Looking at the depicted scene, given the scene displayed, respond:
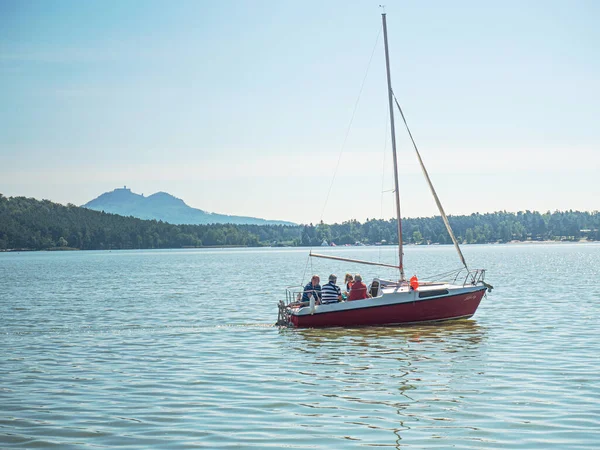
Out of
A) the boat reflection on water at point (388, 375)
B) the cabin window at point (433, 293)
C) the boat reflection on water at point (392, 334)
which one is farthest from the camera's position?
the cabin window at point (433, 293)

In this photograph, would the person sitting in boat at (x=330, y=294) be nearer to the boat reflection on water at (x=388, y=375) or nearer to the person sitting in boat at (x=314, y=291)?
the person sitting in boat at (x=314, y=291)

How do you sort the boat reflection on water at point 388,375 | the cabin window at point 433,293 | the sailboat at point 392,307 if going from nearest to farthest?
the boat reflection on water at point 388,375 → the sailboat at point 392,307 → the cabin window at point 433,293

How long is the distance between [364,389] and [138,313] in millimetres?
23008

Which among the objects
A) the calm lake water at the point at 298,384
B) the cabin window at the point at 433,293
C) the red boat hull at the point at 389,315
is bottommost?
the calm lake water at the point at 298,384

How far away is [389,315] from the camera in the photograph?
28.6 meters

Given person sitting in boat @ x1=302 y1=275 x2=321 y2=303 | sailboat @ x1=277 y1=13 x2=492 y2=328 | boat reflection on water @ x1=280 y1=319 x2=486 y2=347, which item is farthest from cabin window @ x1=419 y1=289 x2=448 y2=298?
person sitting in boat @ x1=302 y1=275 x2=321 y2=303

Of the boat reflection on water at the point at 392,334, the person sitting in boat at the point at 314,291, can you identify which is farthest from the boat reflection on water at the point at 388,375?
the person sitting in boat at the point at 314,291

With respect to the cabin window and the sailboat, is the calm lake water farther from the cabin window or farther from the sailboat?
the cabin window

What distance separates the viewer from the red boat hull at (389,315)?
2833 cm

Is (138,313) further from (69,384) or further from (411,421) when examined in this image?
(411,421)

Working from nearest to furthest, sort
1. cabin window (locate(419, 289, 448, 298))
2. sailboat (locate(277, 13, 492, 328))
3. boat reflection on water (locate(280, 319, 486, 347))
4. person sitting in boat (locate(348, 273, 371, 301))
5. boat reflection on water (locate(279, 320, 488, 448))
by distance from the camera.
Answer: boat reflection on water (locate(279, 320, 488, 448)), boat reflection on water (locate(280, 319, 486, 347)), sailboat (locate(277, 13, 492, 328)), person sitting in boat (locate(348, 273, 371, 301)), cabin window (locate(419, 289, 448, 298))

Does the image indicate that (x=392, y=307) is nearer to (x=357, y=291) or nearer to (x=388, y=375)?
(x=357, y=291)

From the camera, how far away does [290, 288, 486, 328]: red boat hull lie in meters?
28.3

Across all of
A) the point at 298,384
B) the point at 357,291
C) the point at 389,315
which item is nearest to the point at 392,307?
the point at 389,315
